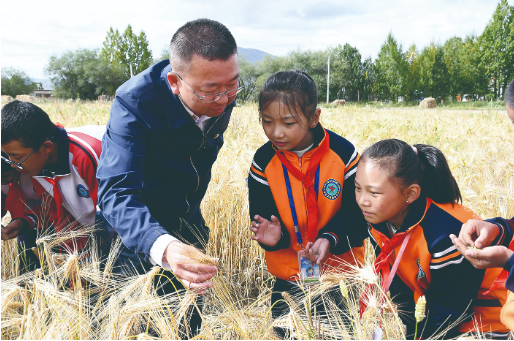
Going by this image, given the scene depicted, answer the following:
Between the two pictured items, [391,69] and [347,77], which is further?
[347,77]

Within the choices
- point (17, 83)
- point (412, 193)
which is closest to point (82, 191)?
point (412, 193)

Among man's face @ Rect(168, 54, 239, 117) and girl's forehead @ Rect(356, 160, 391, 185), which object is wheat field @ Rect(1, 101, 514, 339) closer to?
girl's forehead @ Rect(356, 160, 391, 185)

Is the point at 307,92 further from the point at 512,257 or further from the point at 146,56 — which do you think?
the point at 146,56

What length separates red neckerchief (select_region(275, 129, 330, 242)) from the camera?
1843 mm

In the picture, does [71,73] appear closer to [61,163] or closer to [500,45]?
[500,45]

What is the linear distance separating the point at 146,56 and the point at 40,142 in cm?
5320

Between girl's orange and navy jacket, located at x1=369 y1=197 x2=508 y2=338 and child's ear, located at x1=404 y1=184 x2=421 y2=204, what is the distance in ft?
0.10

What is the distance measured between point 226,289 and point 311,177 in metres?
0.73

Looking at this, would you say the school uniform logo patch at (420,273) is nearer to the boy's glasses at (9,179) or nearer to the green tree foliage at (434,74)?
the boy's glasses at (9,179)

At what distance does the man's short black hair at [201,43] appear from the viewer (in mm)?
1553

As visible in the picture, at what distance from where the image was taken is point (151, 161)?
1.82 meters

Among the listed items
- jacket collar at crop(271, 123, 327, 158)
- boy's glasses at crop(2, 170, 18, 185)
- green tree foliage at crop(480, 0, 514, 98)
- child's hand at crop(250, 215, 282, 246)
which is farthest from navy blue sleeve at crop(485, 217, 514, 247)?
green tree foliage at crop(480, 0, 514, 98)

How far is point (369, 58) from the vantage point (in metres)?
53.9

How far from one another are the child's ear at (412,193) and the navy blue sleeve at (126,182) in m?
1.09
